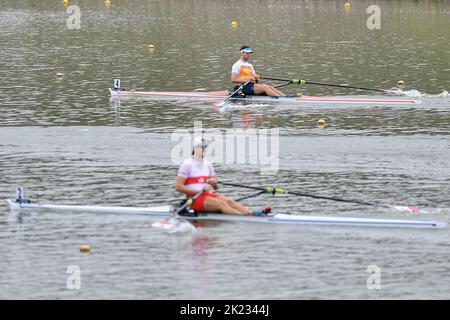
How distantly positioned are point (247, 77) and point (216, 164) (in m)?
8.71

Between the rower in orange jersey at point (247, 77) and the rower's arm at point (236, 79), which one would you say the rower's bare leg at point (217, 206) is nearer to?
the rower in orange jersey at point (247, 77)

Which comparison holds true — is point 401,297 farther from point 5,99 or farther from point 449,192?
point 5,99

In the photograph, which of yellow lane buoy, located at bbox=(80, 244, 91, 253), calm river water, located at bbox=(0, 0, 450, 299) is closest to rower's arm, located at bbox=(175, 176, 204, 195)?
calm river water, located at bbox=(0, 0, 450, 299)

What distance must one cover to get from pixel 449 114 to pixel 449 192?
10659mm

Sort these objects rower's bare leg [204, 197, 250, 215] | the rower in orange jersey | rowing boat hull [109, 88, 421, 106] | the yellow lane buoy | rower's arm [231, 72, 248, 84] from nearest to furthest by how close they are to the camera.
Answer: the yellow lane buoy
rower's bare leg [204, 197, 250, 215]
the rower in orange jersey
rower's arm [231, 72, 248, 84]
rowing boat hull [109, 88, 421, 106]

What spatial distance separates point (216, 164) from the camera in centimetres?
2744

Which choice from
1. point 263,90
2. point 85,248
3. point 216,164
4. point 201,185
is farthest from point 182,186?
point 263,90

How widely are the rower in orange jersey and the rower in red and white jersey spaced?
13.9 m

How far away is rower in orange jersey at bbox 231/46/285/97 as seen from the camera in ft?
116

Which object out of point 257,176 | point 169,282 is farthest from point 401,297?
point 257,176

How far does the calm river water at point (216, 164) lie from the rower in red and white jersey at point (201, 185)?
1.15 ft

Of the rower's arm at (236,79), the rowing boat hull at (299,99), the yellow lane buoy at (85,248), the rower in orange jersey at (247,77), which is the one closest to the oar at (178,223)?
the yellow lane buoy at (85,248)

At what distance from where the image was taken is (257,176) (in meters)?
26.2

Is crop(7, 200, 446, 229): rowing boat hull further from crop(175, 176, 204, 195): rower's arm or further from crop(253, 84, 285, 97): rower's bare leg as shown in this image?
crop(253, 84, 285, 97): rower's bare leg
